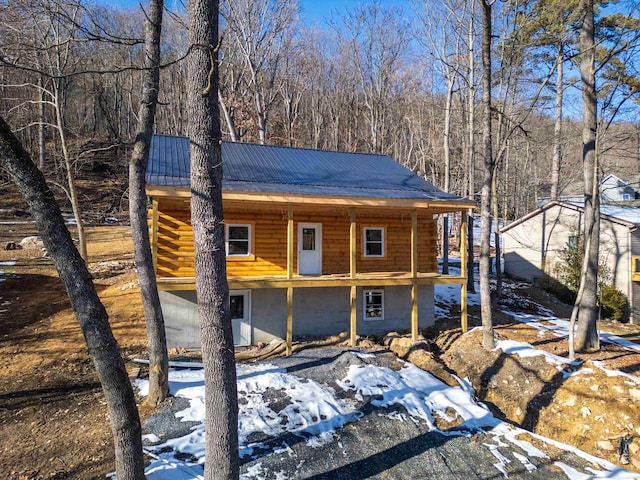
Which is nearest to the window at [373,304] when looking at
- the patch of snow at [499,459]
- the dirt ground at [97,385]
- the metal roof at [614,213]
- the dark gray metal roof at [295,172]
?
the dirt ground at [97,385]

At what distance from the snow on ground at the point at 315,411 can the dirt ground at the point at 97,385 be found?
3.09ft

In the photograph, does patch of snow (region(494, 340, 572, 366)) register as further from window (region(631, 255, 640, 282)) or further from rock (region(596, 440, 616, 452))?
window (region(631, 255, 640, 282))

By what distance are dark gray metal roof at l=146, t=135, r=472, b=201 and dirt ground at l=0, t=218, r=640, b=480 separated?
4.69 meters

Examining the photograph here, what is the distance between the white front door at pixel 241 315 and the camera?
37.1ft

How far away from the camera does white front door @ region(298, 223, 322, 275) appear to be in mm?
12281

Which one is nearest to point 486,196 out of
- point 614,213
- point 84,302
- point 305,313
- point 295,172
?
point 295,172

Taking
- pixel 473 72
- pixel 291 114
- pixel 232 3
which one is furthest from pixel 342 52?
pixel 473 72

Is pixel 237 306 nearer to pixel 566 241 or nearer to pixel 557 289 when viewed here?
pixel 557 289

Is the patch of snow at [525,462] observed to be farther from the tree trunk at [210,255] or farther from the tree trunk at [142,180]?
the tree trunk at [142,180]

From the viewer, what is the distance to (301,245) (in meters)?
12.3

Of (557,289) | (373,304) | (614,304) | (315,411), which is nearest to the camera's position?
(315,411)

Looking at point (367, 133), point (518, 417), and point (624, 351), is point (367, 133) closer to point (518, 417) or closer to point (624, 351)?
point (624, 351)

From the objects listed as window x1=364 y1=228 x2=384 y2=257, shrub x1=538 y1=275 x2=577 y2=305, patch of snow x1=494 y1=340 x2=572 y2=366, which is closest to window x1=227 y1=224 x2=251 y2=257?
window x1=364 y1=228 x2=384 y2=257

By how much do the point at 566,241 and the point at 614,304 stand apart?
14.5ft
